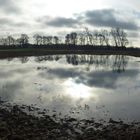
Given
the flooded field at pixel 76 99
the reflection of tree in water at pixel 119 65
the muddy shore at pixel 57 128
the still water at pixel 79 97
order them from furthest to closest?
the reflection of tree in water at pixel 119 65, the still water at pixel 79 97, the flooded field at pixel 76 99, the muddy shore at pixel 57 128

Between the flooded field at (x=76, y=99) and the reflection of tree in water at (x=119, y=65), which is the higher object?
the reflection of tree in water at (x=119, y=65)

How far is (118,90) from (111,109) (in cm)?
866

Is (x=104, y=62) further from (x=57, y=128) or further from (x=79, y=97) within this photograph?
(x=57, y=128)

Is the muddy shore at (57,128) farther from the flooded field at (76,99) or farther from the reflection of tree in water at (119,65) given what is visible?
the reflection of tree in water at (119,65)

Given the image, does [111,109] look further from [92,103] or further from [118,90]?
[118,90]

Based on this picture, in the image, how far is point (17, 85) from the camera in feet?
113

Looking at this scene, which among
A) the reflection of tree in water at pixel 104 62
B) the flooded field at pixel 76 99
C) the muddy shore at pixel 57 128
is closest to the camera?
the muddy shore at pixel 57 128

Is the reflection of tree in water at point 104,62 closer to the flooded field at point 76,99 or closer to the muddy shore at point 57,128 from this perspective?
the flooded field at point 76,99

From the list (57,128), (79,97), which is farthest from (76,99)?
(57,128)

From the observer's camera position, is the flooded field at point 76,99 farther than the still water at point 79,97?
No

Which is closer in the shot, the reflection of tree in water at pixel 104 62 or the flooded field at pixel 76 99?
the flooded field at pixel 76 99

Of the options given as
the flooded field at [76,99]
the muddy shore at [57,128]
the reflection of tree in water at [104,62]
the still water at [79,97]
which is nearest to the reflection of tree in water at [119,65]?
the reflection of tree in water at [104,62]

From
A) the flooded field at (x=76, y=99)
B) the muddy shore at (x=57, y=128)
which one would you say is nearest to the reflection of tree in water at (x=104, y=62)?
the flooded field at (x=76, y=99)

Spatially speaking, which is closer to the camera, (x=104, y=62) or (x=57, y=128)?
(x=57, y=128)
